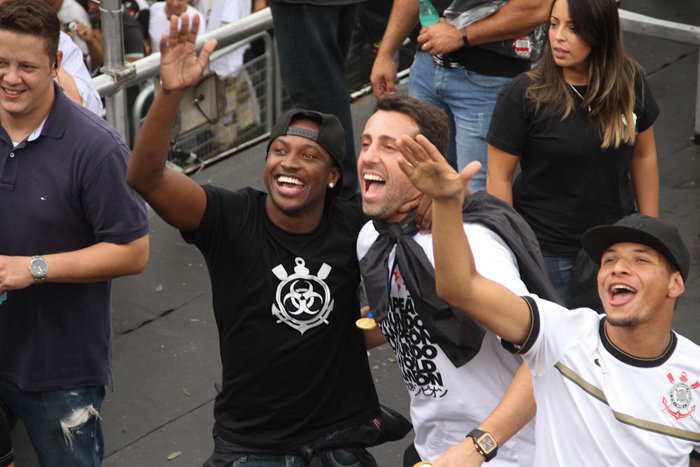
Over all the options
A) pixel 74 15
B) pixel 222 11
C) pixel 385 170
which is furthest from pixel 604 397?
pixel 222 11

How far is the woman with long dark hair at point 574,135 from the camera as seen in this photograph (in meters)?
4.15

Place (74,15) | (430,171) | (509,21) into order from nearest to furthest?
(430,171), (509,21), (74,15)

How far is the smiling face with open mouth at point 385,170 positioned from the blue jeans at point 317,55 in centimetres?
186

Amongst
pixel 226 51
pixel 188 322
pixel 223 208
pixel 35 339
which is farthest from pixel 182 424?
pixel 226 51

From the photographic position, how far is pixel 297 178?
11.5ft

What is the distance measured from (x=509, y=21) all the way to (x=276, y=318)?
216 cm

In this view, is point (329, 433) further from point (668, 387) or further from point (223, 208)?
point (668, 387)

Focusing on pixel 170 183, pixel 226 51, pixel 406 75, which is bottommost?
pixel 406 75

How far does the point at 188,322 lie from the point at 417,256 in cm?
253

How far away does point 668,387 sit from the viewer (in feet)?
9.37

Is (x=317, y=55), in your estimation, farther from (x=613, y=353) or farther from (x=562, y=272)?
(x=613, y=353)

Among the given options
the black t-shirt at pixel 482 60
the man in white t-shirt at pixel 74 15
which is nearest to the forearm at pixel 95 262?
the black t-shirt at pixel 482 60

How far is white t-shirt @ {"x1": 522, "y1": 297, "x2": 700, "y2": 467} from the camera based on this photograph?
2836 millimetres

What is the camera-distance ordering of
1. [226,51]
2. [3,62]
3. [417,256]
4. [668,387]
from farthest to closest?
[226,51] → [3,62] → [417,256] → [668,387]
